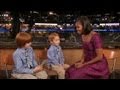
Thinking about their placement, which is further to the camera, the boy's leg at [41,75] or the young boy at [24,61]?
the boy's leg at [41,75]

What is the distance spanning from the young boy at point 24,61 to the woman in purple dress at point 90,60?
1.26 ft

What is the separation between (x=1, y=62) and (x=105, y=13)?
4.56 ft

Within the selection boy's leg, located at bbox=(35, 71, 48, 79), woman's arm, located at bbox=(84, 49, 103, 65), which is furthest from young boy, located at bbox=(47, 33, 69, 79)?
woman's arm, located at bbox=(84, 49, 103, 65)

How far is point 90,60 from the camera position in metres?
3.43

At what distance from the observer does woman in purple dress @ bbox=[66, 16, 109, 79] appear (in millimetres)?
3352

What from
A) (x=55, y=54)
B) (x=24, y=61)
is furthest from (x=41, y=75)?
(x=55, y=54)

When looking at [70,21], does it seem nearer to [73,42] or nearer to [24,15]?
[73,42]

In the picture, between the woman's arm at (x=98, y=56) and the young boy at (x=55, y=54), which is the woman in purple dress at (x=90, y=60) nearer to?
the woman's arm at (x=98, y=56)

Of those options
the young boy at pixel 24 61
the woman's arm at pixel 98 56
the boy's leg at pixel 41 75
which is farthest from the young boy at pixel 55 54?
the woman's arm at pixel 98 56

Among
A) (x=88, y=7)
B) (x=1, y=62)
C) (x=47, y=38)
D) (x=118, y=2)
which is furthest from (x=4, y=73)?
(x=118, y=2)

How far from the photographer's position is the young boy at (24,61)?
337 centimetres

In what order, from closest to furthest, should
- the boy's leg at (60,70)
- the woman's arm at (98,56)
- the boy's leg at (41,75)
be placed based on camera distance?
the woman's arm at (98,56) → the boy's leg at (41,75) → the boy's leg at (60,70)

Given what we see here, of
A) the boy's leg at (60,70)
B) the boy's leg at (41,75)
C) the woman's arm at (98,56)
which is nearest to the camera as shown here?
the woman's arm at (98,56)

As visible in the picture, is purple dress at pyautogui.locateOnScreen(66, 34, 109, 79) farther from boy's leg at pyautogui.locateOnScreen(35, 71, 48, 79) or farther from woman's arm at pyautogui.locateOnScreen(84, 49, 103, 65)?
boy's leg at pyautogui.locateOnScreen(35, 71, 48, 79)
